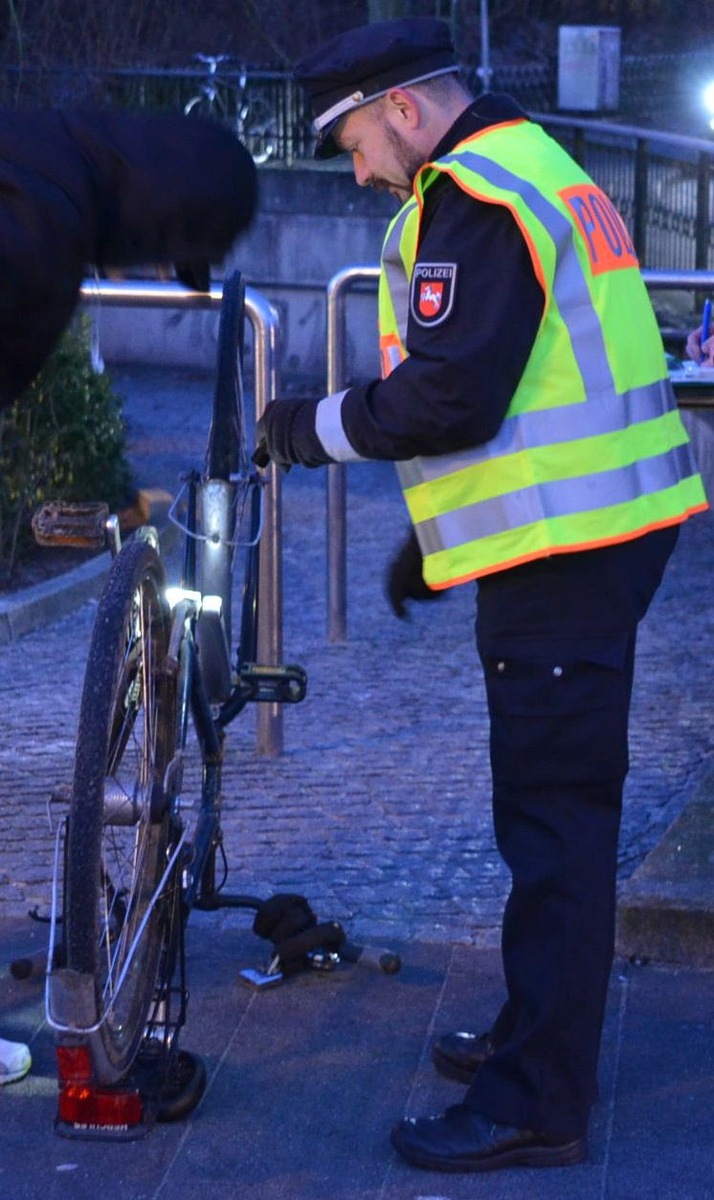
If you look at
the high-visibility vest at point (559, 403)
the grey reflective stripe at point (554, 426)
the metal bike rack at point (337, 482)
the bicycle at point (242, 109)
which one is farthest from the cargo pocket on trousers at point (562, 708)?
the bicycle at point (242, 109)

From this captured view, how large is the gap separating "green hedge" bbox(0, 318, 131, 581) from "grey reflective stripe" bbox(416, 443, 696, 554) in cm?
427

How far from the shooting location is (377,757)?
5715 mm

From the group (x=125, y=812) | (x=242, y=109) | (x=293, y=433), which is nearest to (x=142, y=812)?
(x=125, y=812)

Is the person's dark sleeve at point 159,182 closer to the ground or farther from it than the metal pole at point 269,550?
farther from it

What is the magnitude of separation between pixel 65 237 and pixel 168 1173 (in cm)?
190

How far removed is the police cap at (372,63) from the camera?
3182mm

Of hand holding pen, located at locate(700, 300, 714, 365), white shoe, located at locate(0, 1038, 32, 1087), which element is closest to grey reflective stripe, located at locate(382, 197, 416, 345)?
white shoe, located at locate(0, 1038, 32, 1087)

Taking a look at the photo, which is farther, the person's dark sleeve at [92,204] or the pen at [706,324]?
the pen at [706,324]

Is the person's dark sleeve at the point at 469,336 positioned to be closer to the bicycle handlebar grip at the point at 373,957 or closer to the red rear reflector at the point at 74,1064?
the red rear reflector at the point at 74,1064

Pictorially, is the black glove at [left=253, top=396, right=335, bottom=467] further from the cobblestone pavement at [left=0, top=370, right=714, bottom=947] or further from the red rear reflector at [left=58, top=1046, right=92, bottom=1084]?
the cobblestone pavement at [left=0, top=370, right=714, bottom=947]

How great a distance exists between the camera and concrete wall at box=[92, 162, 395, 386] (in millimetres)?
13656

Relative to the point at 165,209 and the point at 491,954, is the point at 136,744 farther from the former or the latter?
the point at 165,209

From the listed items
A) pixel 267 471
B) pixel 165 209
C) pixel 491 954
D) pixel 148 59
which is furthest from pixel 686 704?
pixel 148 59

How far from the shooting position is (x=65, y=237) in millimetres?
2168
